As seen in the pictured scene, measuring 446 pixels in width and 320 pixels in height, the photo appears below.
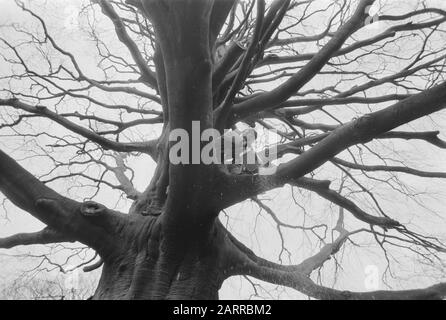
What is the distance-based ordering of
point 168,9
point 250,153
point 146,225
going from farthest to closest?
point 250,153
point 146,225
point 168,9

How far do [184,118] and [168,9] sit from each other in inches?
21.3

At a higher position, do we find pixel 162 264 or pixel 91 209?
pixel 91 209

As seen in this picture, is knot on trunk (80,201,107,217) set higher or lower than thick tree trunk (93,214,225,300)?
higher

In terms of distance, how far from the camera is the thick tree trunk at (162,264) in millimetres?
2129

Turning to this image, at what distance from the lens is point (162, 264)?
2.20 m

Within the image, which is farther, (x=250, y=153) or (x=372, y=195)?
(x=372, y=195)

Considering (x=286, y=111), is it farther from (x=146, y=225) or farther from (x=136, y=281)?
(x=136, y=281)

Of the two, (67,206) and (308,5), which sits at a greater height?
(308,5)

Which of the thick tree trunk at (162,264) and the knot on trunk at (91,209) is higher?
the knot on trunk at (91,209)

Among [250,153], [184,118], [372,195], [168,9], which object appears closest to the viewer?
[168,9]

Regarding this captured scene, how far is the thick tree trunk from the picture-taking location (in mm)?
2129
